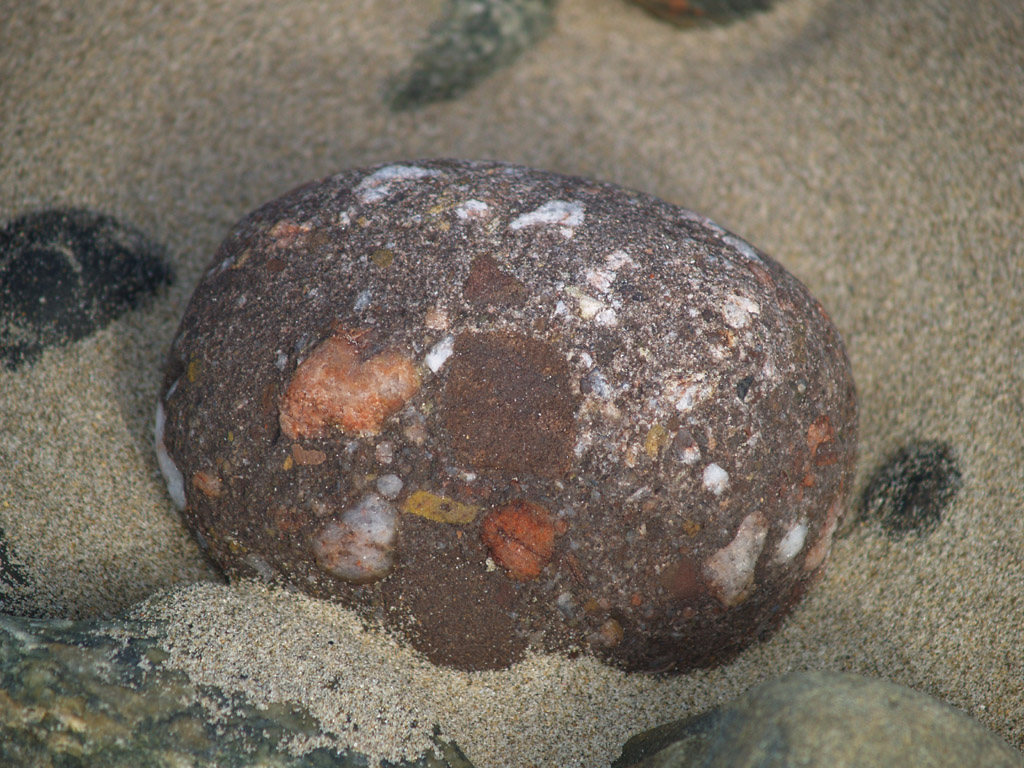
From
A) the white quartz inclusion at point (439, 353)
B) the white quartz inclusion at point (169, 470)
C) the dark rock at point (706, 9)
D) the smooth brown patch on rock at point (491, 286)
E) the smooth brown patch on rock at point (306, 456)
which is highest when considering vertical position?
the smooth brown patch on rock at point (491, 286)

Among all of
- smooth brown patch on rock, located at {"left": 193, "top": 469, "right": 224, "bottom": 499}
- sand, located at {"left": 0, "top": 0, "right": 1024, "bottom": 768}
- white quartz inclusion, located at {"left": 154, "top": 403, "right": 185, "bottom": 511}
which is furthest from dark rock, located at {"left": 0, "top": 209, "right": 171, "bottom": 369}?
smooth brown patch on rock, located at {"left": 193, "top": 469, "right": 224, "bottom": 499}

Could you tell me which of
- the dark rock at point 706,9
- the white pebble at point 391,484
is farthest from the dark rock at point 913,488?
the dark rock at point 706,9

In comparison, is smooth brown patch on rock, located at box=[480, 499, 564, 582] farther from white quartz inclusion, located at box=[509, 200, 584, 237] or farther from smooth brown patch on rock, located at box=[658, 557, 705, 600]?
white quartz inclusion, located at box=[509, 200, 584, 237]

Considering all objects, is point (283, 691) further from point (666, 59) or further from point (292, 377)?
point (666, 59)

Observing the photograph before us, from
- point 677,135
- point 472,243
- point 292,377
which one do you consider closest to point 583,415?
point 472,243

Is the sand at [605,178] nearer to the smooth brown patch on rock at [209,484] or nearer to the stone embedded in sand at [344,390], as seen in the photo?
the smooth brown patch on rock at [209,484]

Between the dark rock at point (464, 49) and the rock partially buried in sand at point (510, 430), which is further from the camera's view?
the dark rock at point (464, 49)

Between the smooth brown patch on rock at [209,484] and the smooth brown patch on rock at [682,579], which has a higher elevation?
the smooth brown patch on rock at [209,484]
